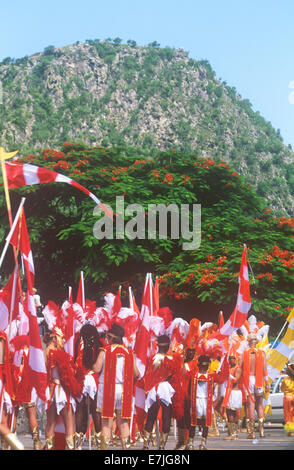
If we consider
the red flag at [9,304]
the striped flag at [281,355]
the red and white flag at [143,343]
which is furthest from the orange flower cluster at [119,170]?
the red flag at [9,304]

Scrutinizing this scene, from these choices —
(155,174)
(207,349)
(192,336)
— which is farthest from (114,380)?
(155,174)

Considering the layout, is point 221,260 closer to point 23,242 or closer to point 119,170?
point 119,170

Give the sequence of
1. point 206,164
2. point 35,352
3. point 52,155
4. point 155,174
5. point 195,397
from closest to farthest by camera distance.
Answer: point 35,352 → point 195,397 → point 155,174 → point 206,164 → point 52,155

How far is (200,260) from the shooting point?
2833 cm

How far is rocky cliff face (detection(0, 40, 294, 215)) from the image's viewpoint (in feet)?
377

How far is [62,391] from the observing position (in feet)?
37.0

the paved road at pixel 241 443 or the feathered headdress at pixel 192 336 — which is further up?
the feathered headdress at pixel 192 336

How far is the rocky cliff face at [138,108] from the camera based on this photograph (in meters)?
115

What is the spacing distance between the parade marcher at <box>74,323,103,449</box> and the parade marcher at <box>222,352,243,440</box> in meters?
2.99

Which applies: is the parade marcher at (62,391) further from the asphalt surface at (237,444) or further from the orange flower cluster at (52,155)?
the orange flower cluster at (52,155)

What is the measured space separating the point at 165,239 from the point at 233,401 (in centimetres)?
1435

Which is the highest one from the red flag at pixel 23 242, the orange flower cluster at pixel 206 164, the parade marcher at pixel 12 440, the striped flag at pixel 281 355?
the orange flower cluster at pixel 206 164

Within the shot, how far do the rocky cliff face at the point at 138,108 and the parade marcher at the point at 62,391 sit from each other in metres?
90.8
